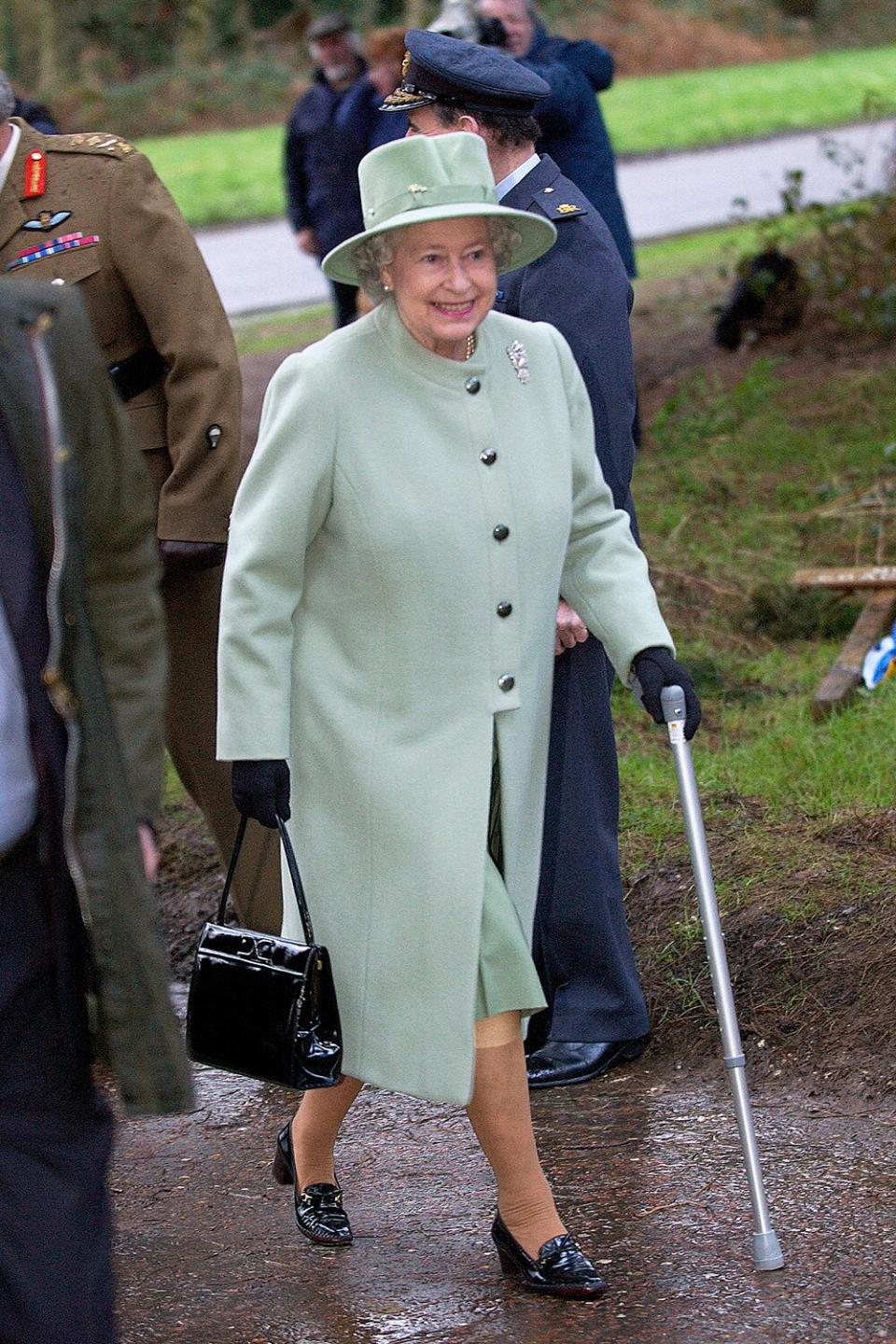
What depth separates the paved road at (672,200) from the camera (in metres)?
17.3

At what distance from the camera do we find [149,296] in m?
4.31

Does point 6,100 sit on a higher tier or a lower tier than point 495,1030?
higher

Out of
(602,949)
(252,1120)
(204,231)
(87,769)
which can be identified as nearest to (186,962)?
(252,1120)

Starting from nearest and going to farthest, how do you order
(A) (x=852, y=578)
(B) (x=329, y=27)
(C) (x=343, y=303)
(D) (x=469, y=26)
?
(A) (x=852, y=578) < (D) (x=469, y=26) < (C) (x=343, y=303) < (B) (x=329, y=27)

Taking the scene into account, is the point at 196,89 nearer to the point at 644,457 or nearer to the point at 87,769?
the point at 644,457

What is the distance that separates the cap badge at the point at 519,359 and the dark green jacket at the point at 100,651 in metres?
1.11

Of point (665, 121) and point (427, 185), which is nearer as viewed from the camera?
point (427, 185)

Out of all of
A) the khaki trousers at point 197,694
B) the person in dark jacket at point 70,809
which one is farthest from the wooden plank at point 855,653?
the person in dark jacket at point 70,809

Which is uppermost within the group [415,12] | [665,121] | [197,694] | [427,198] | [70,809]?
[427,198]

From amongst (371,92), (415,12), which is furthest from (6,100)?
(415,12)

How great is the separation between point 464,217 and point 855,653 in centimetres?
330

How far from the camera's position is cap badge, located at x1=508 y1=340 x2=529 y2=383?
11.7ft

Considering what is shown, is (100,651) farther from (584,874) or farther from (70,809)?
(584,874)

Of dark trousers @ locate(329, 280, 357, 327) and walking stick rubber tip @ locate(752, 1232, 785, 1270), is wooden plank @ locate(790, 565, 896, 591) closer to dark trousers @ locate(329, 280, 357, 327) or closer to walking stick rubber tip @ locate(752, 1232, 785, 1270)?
walking stick rubber tip @ locate(752, 1232, 785, 1270)
